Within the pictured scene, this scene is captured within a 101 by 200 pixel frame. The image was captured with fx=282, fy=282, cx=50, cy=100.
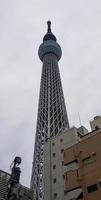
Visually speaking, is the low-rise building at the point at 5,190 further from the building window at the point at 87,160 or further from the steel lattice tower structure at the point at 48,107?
the steel lattice tower structure at the point at 48,107

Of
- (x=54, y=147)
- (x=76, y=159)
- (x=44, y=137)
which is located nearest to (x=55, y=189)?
(x=54, y=147)

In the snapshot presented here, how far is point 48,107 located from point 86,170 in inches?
3137

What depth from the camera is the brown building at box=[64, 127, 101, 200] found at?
29.5 metres

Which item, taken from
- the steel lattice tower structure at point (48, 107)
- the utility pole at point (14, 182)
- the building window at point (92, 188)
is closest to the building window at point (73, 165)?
the building window at point (92, 188)

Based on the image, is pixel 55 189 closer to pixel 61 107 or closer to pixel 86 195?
pixel 86 195

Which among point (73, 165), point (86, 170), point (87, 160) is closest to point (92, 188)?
point (86, 170)

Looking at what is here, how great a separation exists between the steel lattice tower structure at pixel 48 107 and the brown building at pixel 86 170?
51.7 m

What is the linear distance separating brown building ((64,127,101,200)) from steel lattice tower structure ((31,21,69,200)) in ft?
170

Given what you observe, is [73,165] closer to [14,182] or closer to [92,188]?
[14,182]

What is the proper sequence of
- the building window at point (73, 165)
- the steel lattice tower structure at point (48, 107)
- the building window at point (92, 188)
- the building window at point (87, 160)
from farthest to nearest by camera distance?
the steel lattice tower structure at point (48, 107)
the building window at point (73, 165)
the building window at point (87, 160)
the building window at point (92, 188)

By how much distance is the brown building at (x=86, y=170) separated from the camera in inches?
1163

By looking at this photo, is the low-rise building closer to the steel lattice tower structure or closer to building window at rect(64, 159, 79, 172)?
building window at rect(64, 159, 79, 172)

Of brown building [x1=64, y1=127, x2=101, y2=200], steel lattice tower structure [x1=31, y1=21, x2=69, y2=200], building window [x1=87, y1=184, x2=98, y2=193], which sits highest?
steel lattice tower structure [x1=31, y1=21, x2=69, y2=200]

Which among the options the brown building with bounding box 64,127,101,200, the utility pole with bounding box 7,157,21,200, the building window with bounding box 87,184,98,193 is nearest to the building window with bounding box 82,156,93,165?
the brown building with bounding box 64,127,101,200
